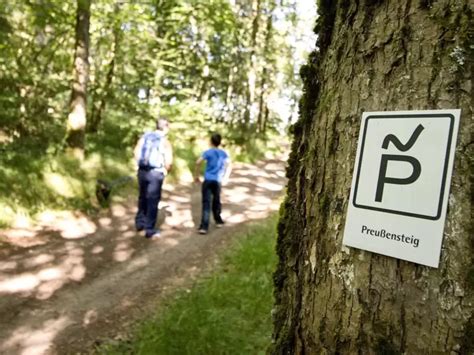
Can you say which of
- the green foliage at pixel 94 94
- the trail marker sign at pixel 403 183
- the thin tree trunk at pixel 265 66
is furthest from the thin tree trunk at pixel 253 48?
the trail marker sign at pixel 403 183

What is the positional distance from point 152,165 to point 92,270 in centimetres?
191

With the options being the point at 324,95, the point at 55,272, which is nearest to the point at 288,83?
the point at 55,272

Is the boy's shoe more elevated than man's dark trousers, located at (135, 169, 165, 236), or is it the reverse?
man's dark trousers, located at (135, 169, 165, 236)

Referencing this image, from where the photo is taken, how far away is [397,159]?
1130mm

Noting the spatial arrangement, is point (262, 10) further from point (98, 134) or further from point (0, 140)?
point (0, 140)

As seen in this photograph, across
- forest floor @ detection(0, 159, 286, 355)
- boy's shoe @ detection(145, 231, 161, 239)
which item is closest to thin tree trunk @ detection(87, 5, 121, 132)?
forest floor @ detection(0, 159, 286, 355)

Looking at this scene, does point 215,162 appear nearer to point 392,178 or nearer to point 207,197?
point 207,197

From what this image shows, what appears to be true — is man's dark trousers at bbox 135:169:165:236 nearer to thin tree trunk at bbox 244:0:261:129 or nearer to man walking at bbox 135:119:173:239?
man walking at bbox 135:119:173:239

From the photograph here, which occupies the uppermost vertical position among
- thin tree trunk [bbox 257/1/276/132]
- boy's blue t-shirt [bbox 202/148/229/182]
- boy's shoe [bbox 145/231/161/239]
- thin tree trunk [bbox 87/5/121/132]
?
thin tree trunk [bbox 257/1/276/132]

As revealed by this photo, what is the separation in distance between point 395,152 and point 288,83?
95.6ft

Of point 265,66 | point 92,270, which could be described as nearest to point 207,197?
point 92,270

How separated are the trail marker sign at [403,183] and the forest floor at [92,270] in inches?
141

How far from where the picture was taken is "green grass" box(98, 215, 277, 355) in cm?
367

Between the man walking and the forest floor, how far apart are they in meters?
0.45
